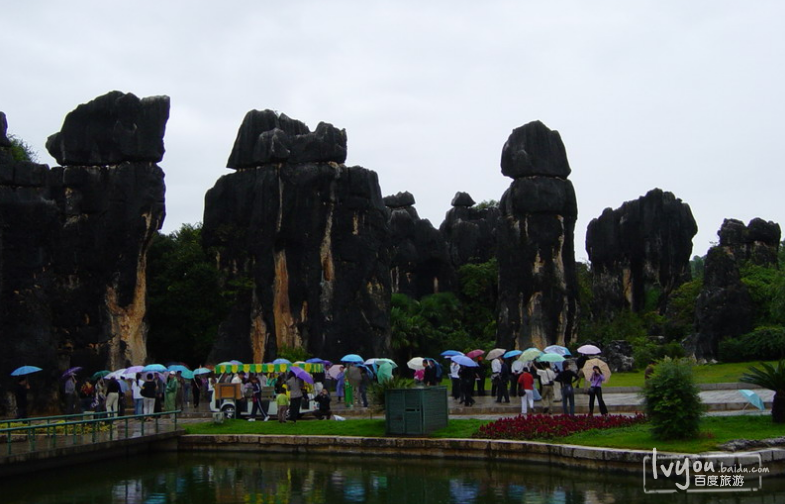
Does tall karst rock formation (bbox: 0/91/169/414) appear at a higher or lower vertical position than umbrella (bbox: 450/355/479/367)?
higher

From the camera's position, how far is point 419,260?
6825 centimetres

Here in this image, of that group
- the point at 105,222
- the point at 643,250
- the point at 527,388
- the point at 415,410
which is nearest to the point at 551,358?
the point at 527,388

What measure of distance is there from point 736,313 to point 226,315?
24524 mm

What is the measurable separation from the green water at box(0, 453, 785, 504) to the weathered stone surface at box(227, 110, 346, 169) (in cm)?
2576

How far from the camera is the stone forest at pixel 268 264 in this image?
39500 millimetres

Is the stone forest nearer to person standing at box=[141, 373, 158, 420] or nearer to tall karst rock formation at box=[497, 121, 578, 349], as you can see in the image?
tall karst rock formation at box=[497, 121, 578, 349]

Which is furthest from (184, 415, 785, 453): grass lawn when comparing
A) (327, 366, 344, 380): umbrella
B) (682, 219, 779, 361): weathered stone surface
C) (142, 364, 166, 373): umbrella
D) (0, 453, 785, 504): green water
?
(682, 219, 779, 361): weathered stone surface

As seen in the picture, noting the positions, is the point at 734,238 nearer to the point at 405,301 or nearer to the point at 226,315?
the point at 405,301

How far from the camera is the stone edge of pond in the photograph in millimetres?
18094

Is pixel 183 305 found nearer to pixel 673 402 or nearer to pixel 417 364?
pixel 417 364

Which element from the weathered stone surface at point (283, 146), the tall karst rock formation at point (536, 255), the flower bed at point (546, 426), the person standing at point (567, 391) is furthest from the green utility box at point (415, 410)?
the weathered stone surface at point (283, 146)

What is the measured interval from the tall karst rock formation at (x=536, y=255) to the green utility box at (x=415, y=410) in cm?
2261

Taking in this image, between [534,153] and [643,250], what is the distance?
22.8m

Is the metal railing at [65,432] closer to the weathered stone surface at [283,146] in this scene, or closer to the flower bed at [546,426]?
the flower bed at [546,426]
